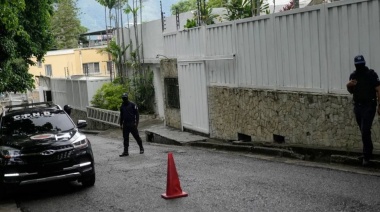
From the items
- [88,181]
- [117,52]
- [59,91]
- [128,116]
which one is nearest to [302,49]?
[128,116]

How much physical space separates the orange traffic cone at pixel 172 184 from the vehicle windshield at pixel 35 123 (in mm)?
A: 3120

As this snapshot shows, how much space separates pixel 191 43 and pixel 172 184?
1062 cm

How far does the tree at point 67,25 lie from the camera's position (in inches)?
2623

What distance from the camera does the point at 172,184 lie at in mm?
8789

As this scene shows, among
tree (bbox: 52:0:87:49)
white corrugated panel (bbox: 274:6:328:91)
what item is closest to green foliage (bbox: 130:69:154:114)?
white corrugated panel (bbox: 274:6:328:91)

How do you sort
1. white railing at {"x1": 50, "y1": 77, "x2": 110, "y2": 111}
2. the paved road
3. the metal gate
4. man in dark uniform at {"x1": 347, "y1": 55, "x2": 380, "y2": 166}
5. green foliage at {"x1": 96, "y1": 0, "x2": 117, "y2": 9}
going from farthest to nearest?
white railing at {"x1": 50, "y1": 77, "x2": 110, "y2": 111}
green foliage at {"x1": 96, "y1": 0, "x2": 117, "y2": 9}
the metal gate
man in dark uniform at {"x1": 347, "y1": 55, "x2": 380, "y2": 166}
the paved road

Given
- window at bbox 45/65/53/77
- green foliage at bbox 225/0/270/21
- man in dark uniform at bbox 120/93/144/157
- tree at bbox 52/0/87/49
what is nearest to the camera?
man in dark uniform at bbox 120/93/144/157

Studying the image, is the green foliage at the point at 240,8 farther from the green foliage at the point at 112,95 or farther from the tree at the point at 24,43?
the green foliage at the point at 112,95

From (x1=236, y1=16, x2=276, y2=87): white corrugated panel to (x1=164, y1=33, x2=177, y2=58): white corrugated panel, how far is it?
18.1 ft

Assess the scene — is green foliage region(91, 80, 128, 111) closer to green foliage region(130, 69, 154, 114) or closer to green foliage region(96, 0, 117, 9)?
green foliage region(130, 69, 154, 114)

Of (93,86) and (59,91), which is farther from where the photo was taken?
(59,91)

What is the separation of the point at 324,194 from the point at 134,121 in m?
8.30

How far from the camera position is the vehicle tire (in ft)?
34.2

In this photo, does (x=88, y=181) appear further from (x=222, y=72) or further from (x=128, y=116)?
(x=222, y=72)
